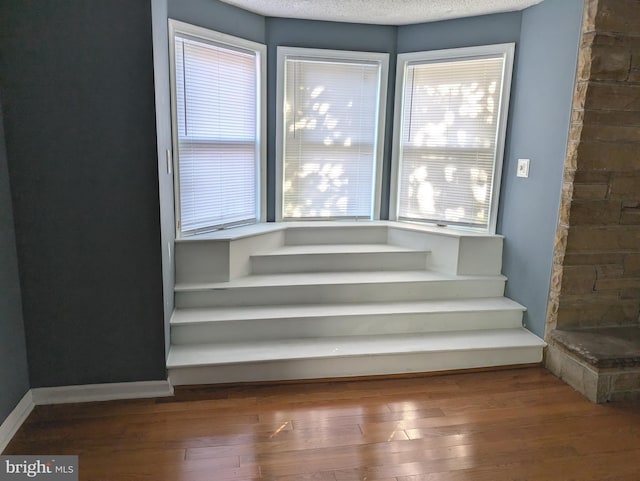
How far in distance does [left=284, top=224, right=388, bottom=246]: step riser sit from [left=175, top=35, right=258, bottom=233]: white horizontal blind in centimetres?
40

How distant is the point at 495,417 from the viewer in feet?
8.11

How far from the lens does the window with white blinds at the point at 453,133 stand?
3.42 meters

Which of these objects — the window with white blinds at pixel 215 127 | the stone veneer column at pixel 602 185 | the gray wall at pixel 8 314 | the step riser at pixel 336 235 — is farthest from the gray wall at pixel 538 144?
the gray wall at pixel 8 314

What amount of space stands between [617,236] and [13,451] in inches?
141

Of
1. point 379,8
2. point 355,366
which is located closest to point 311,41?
A: point 379,8

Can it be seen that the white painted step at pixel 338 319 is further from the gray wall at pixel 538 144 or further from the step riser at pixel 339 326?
the gray wall at pixel 538 144

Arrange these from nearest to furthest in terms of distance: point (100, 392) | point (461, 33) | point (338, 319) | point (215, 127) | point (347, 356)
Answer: point (100, 392) → point (347, 356) → point (338, 319) → point (215, 127) → point (461, 33)

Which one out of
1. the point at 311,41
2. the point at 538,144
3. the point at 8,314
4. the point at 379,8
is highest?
the point at 379,8

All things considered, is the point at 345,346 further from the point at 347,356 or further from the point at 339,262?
the point at 339,262

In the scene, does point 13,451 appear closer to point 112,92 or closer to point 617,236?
point 112,92

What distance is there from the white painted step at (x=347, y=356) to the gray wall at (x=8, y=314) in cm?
76

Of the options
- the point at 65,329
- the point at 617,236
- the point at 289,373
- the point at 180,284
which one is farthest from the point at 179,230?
the point at 617,236

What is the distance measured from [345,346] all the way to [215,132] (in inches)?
69.5

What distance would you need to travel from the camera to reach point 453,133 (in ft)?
11.8
